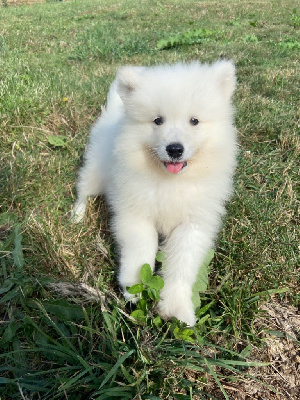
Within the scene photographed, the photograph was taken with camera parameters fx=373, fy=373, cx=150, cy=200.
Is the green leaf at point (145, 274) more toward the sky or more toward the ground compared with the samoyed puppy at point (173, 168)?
more toward the ground

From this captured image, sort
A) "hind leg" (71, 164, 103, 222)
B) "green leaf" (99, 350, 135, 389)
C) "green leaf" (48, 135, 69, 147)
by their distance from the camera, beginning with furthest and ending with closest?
"green leaf" (48, 135, 69, 147)
"hind leg" (71, 164, 103, 222)
"green leaf" (99, 350, 135, 389)

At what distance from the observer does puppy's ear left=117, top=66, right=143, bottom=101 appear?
82.8 inches

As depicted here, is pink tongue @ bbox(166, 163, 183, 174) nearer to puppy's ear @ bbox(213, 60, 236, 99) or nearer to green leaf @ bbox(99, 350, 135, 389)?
puppy's ear @ bbox(213, 60, 236, 99)

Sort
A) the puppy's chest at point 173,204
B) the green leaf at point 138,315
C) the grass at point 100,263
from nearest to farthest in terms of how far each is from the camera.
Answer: the grass at point 100,263
the green leaf at point 138,315
the puppy's chest at point 173,204

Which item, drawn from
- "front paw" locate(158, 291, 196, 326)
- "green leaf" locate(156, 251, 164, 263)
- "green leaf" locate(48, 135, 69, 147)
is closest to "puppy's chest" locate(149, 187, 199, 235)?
"green leaf" locate(156, 251, 164, 263)

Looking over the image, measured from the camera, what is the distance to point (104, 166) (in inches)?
105

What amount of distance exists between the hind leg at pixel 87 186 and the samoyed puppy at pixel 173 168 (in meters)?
0.61

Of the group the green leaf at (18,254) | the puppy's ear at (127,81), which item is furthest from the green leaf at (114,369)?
the puppy's ear at (127,81)

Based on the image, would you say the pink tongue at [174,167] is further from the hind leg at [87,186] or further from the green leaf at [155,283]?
the hind leg at [87,186]

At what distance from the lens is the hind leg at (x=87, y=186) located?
2.82 meters

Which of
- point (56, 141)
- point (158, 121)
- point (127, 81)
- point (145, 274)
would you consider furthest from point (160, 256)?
point (56, 141)

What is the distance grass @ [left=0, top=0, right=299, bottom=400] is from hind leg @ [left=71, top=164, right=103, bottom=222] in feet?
0.27

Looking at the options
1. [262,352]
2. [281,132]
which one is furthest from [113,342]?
[281,132]

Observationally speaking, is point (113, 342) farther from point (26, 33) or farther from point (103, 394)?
point (26, 33)
